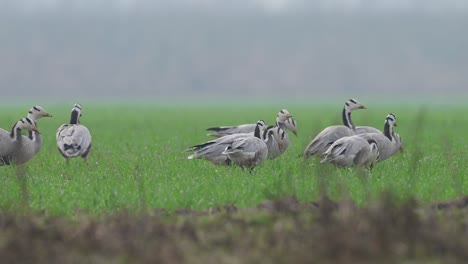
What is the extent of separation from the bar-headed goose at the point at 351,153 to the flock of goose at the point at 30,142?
16.9 ft

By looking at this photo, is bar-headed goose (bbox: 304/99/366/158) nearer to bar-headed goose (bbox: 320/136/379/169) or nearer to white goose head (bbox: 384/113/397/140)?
bar-headed goose (bbox: 320/136/379/169)

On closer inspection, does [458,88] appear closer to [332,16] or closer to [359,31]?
[359,31]

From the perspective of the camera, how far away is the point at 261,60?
149 m

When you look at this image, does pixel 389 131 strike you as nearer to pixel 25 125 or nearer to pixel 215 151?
pixel 215 151

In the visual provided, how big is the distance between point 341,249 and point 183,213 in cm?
317

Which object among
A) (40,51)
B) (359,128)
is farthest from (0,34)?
(359,128)

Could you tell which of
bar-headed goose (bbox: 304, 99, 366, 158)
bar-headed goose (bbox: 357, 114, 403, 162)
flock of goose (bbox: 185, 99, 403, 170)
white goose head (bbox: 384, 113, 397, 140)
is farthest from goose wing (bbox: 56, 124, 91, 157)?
white goose head (bbox: 384, 113, 397, 140)

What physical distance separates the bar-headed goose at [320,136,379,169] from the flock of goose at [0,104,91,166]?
202 inches

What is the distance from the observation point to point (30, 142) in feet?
49.6

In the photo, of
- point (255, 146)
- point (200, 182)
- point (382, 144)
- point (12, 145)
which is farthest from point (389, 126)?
point (12, 145)

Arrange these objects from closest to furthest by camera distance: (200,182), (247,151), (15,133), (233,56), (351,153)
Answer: (200,182) < (351,153) < (247,151) < (15,133) < (233,56)

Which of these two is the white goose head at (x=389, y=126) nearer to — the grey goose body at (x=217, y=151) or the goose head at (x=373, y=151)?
the goose head at (x=373, y=151)

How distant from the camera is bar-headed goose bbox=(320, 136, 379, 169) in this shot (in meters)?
13.6

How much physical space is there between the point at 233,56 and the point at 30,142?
13662cm
